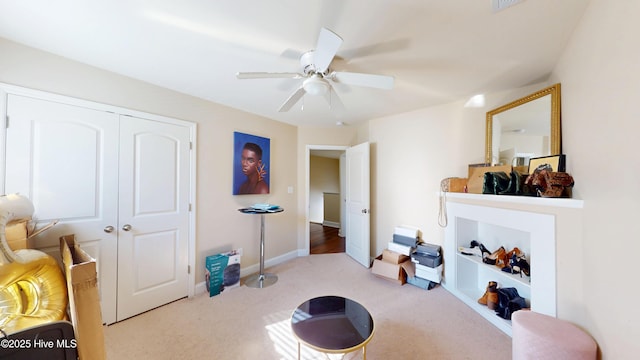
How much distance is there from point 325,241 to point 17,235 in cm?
406

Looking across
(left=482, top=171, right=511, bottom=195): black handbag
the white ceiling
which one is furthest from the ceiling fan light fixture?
(left=482, top=171, right=511, bottom=195): black handbag

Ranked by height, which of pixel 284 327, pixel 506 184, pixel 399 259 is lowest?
pixel 284 327

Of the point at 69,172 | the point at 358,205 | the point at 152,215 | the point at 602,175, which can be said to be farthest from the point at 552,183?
the point at 69,172

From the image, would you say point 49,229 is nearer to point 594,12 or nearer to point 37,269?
point 37,269

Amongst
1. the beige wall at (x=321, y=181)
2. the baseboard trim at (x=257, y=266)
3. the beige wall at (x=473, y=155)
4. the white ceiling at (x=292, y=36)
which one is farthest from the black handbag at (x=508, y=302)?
the beige wall at (x=321, y=181)

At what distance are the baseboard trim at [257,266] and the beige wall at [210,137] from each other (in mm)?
58

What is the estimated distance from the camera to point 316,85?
1.59m

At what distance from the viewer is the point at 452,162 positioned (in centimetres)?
267

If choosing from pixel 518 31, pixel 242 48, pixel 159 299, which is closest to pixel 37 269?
pixel 159 299

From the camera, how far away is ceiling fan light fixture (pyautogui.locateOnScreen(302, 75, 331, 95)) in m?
1.58

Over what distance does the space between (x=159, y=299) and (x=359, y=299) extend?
2.11 m

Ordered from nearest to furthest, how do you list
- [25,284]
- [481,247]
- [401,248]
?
[25,284] → [481,247] → [401,248]

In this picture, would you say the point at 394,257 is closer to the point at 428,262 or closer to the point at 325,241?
the point at 428,262

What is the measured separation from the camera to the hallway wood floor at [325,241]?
4148 mm
